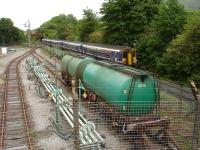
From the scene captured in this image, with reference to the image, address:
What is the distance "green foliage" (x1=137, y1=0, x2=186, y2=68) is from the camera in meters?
34.0

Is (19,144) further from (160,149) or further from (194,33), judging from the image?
(194,33)

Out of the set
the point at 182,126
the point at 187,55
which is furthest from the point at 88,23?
the point at 182,126

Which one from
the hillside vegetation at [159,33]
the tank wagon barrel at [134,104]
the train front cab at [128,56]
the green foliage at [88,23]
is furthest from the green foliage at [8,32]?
the tank wagon barrel at [134,104]

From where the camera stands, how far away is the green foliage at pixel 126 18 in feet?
145

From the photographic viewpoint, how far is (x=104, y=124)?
54.4 feet

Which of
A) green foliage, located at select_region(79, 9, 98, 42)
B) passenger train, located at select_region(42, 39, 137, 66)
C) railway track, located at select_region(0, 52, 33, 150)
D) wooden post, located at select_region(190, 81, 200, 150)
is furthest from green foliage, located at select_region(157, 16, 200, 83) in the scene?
green foliage, located at select_region(79, 9, 98, 42)

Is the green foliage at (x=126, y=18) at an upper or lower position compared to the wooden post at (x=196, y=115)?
upper

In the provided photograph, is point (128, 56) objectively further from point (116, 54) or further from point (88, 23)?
point (88, 23)

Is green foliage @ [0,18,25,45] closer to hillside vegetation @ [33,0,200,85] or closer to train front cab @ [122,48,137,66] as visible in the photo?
hillside vegetation @ [33,0,200,85]

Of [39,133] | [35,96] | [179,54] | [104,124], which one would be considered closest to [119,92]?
[104,124]

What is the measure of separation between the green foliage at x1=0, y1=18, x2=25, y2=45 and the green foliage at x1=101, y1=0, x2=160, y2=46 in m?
86.1

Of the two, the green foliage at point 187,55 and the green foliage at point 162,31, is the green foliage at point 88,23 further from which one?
the green foliage at point 187,55

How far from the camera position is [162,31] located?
34.8 meters

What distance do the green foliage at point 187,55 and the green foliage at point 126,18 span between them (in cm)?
1343
